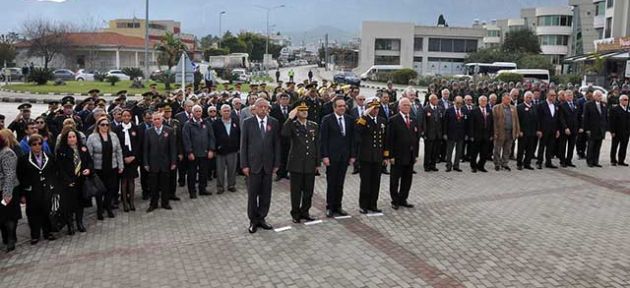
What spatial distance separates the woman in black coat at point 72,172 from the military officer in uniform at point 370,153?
13.8ft

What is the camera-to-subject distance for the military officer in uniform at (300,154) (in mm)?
8508

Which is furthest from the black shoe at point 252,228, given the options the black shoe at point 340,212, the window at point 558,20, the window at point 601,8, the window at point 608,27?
the window at point 558,20

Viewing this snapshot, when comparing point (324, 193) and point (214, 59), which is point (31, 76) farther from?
point (324, 193)

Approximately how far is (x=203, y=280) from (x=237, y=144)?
4895mm

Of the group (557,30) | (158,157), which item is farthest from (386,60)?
(158,157)

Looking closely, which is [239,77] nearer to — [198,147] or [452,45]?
[198,147]

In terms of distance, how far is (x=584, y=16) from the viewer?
78.9 m

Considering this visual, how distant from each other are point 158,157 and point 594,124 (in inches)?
401

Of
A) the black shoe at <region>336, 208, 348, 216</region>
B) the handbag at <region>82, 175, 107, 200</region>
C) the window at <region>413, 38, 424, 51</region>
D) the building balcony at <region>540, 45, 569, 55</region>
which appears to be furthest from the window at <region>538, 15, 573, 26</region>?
the handbag at <region>82, 175, 107, 200</region>

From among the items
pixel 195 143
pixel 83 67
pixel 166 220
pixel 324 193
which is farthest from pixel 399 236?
pixel 83 67

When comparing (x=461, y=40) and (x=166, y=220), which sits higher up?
(x=461, y=40)

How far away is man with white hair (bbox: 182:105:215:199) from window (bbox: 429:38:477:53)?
80883mm

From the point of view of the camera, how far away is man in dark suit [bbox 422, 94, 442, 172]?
1295 centimetres

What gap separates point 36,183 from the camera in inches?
309
